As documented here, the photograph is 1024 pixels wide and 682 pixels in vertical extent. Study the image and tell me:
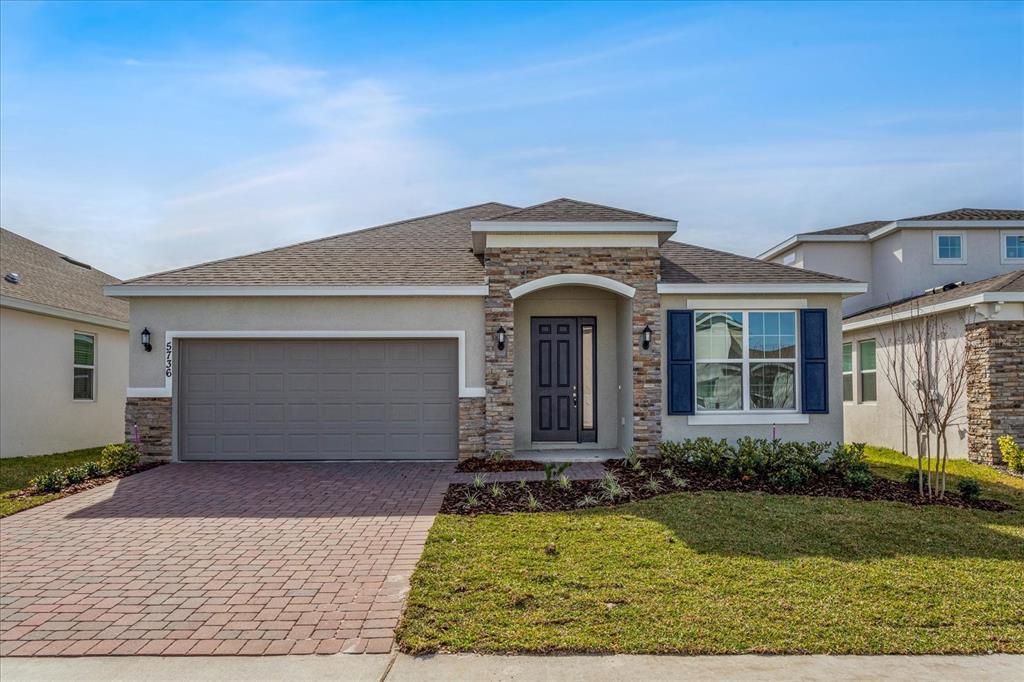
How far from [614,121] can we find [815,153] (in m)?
4.50

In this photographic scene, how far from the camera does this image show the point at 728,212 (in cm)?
1827

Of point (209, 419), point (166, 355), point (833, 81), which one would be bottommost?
point (209, 419)

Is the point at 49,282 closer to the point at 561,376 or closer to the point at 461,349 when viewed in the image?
the point at 461,349

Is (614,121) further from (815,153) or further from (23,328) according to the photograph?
(23,328)

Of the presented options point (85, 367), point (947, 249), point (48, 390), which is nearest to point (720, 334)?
point (947, 249)

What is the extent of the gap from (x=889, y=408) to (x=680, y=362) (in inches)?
260

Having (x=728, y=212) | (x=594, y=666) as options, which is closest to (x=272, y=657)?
(x=594, y=666)

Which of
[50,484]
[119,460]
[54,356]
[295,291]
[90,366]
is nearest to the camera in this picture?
[50,484]

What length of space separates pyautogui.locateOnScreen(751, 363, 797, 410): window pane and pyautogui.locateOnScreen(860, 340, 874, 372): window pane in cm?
542

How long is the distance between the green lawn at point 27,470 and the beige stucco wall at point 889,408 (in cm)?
1387

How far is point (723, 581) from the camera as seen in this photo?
5441 mm

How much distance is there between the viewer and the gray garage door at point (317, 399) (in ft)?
38.7

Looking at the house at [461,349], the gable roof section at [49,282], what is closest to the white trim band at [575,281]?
the house at [461,349]

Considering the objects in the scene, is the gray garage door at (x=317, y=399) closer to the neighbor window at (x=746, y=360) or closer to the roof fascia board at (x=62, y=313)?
the roof fascia board at (x=62, y=313)
